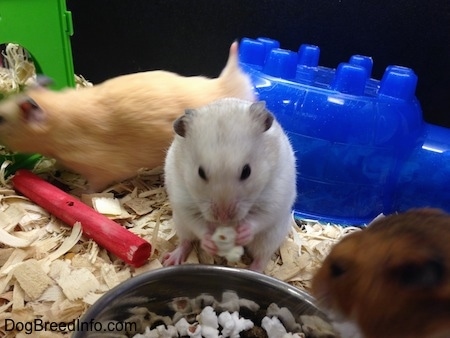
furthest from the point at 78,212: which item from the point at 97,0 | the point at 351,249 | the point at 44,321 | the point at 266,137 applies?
the point at 97,0

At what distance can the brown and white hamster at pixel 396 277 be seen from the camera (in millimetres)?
1149

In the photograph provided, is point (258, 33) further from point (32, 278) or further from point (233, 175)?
point (32, 278)

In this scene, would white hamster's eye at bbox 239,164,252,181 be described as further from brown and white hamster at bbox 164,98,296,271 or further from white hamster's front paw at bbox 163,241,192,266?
white hamster's front paw at bbox 163,241,192,266

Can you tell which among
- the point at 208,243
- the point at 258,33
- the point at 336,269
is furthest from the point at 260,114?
the point at 258,33

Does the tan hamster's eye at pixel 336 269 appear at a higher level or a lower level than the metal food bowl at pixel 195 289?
higher

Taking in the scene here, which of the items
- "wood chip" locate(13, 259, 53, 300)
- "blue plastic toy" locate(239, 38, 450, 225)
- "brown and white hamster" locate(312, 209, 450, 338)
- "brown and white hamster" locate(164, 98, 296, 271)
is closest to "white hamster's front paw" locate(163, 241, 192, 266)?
"brown and white hamster" locate(164, 98, 296, 271)

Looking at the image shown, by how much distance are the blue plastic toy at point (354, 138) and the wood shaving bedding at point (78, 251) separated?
A: 0.62 ft

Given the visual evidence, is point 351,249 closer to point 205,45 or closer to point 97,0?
point 205,45

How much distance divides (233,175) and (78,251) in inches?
35.7

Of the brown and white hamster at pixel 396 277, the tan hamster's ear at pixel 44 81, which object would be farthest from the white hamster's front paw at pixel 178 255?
the tan hamster's ear at pixel 44 81

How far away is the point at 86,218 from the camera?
226 cm

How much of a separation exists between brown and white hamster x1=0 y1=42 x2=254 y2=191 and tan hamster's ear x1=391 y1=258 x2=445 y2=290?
1523 millimetres

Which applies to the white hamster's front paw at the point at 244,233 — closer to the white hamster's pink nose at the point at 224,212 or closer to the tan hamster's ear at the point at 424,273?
the white hamster's pink nose at the point at 224,212

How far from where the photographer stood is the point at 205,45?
338 centimetres
